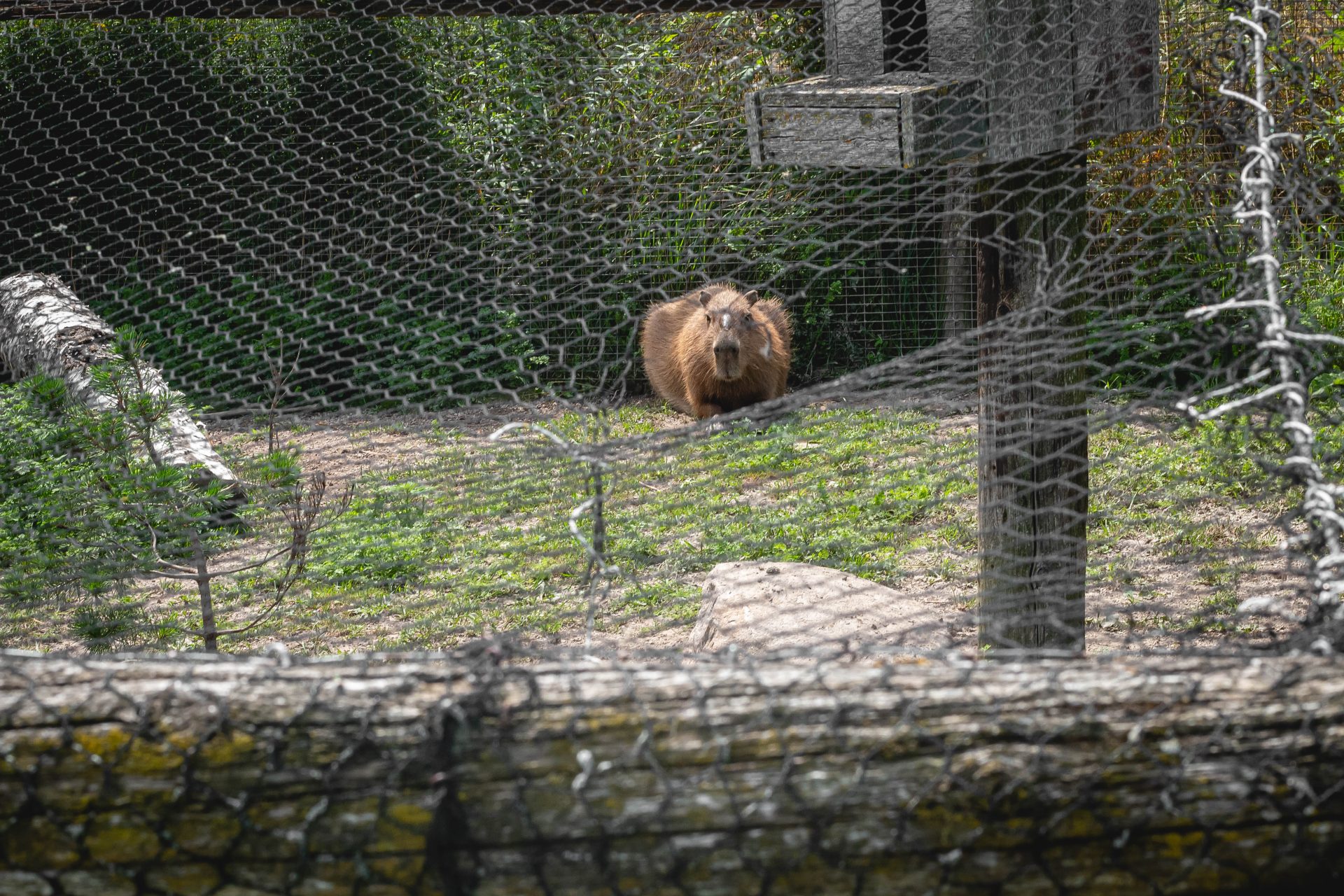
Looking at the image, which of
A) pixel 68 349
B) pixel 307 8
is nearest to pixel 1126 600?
pixel 307 8

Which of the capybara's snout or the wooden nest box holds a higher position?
the wooden nest box

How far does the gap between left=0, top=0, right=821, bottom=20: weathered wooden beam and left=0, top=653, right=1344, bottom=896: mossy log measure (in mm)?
3192

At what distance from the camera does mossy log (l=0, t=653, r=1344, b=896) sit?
1.08m

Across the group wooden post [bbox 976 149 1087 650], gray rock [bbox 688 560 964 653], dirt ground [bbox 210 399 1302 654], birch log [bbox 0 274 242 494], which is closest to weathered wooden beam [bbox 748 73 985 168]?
wooden post [bbox 976 149 1087 650]

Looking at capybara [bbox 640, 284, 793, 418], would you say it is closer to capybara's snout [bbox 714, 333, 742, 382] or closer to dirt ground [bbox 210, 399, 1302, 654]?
capybara's snout [bbox 714, 333, 742, 382]

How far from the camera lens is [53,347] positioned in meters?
4.74

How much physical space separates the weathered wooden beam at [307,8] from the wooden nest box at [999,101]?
1.21 metres

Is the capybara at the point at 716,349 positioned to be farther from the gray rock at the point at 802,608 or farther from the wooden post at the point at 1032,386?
the wooden post at the point at 1032,386

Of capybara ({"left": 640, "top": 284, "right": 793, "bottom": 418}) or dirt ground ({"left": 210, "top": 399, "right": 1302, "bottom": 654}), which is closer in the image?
dirt ground ({"left": 210, "top": 399, "right": 1302, "bottom": 654})

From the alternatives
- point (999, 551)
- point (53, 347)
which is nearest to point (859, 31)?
point (999, 551)

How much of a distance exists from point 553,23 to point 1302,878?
5024 mm

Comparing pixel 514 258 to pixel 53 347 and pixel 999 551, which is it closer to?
pixel 53 347

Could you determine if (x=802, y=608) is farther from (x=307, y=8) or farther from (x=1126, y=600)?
(x=307, y=8)

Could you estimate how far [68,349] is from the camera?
462cm
